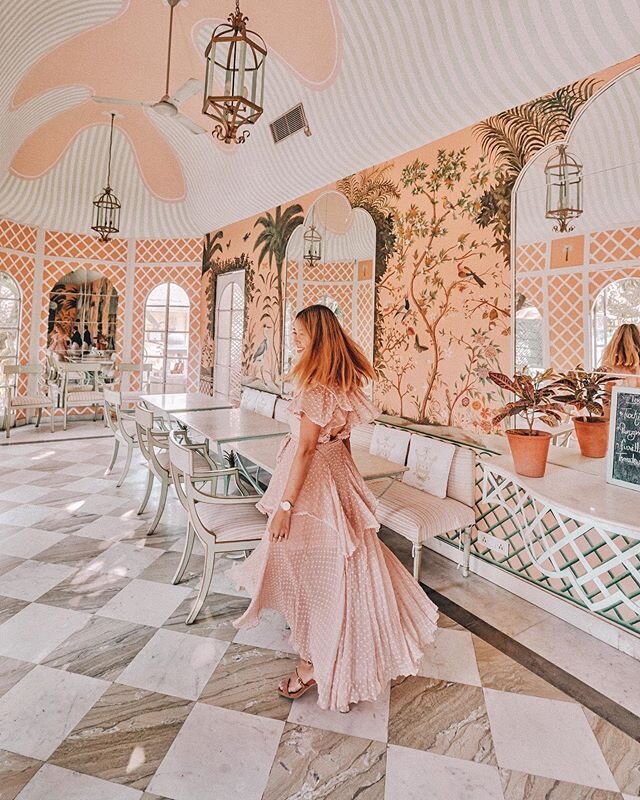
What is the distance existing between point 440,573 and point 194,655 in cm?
176

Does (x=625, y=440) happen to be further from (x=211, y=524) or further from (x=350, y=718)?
(x=211, y=524)

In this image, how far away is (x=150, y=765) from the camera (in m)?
1.66

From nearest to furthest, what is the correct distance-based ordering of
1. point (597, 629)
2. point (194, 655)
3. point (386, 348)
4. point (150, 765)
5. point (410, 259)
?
point (150, 765), point (194, 655), point (597, 629), point (410, 259), point (386, 348)

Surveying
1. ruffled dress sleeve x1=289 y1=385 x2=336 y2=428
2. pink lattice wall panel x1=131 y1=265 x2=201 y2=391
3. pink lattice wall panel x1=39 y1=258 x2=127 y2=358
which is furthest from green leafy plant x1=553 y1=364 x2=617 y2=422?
pink lattice wall panel x1=39 y1=258 x2=127 y2=358

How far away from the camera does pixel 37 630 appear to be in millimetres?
2402

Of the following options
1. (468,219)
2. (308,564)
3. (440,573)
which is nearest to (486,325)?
(468,219)

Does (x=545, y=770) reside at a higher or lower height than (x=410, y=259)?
lower

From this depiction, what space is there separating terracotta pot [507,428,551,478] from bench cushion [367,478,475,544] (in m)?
0.71

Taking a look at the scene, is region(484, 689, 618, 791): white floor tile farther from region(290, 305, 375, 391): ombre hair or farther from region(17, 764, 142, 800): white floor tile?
region(290, 305, 375, 391): ombre hair

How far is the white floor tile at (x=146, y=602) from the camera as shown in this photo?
8.38ft

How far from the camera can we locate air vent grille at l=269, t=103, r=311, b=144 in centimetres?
456

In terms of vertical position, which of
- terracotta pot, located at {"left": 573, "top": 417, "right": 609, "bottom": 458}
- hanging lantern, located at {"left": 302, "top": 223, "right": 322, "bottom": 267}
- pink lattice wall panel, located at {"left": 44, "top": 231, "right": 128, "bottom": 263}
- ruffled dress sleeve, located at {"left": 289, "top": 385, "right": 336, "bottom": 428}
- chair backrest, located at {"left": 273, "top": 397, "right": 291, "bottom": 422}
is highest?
pink lattice wall panel, located at {"left": 44, "top": 231, "right": 128, "bottom": 263}

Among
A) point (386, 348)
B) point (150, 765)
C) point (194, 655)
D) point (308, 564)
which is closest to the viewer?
point (150, 765)

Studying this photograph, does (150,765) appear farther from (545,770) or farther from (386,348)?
(386,348)
